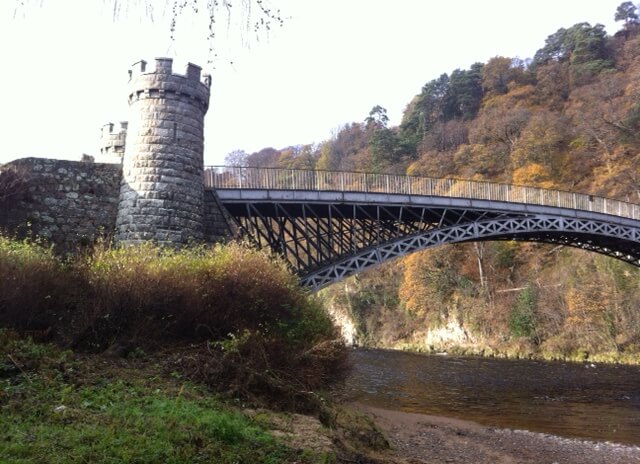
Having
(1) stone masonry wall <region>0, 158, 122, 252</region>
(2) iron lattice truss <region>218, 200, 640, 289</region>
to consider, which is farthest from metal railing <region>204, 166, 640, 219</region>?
(1) stone masonry wall <region>0, 158, 122, 252</region>

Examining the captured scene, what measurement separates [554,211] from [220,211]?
18532 millimetres

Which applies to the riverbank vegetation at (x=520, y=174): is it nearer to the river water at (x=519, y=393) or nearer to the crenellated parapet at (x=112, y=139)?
the river water at (x=519, y=393)

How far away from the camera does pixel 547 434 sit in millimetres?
11812

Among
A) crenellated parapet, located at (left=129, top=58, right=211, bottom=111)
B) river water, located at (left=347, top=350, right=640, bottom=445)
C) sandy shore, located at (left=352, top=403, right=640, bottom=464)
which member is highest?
crenellated parapet, located at (left=129, top=58, right=211, bottom=111)

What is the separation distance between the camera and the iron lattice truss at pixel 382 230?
18.8 m

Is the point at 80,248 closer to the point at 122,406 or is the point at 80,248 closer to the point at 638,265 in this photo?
the point at 122,406

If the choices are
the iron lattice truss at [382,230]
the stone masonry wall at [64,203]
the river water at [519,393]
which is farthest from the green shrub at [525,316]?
the stone masonry wall at [64,203]

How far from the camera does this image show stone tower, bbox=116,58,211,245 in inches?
564

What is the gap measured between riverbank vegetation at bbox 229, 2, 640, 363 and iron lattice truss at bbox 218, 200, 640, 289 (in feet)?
14.2

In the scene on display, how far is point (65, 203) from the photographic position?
14.6 m

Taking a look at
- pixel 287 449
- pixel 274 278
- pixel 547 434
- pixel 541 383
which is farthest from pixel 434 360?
pixel 287 449

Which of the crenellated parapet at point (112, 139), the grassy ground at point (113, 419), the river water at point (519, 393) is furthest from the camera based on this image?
the crenellated parapet at point (112, 139)

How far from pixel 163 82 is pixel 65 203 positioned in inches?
183

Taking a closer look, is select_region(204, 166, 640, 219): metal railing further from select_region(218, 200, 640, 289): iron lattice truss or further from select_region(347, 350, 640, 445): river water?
select_region(347, 350, 640, 445): river water
